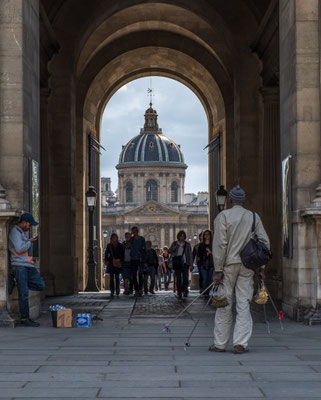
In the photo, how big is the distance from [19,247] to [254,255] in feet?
13.8

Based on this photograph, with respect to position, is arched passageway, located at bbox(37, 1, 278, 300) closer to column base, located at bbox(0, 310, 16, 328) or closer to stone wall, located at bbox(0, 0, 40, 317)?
stone wall, located at bbox(0, 0, 40, 317)

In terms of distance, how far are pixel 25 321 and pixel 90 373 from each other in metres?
4.80

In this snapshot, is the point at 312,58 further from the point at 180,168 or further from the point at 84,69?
the point at 180,168

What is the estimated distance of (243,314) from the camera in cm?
916

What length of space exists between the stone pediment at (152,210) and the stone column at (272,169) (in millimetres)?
147460

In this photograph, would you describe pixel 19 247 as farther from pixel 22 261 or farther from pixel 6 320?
pixel 6 320

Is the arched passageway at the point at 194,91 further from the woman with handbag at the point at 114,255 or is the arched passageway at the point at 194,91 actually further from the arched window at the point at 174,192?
the arched window at the point at 174,192

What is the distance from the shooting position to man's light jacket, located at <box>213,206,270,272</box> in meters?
9.35

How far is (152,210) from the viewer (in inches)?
6708

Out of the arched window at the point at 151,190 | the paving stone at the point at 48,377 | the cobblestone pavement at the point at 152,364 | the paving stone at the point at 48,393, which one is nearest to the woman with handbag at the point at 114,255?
the cobblestone pavement at the point at 152,364

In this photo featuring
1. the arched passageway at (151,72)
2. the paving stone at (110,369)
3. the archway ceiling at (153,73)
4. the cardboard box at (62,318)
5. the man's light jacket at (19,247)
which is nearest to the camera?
the paving stone at (110,369)

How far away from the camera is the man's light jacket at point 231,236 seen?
30.7 ft

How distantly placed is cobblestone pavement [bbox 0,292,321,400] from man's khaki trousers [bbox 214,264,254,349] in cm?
19

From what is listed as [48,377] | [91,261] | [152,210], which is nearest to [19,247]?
[48,377]
